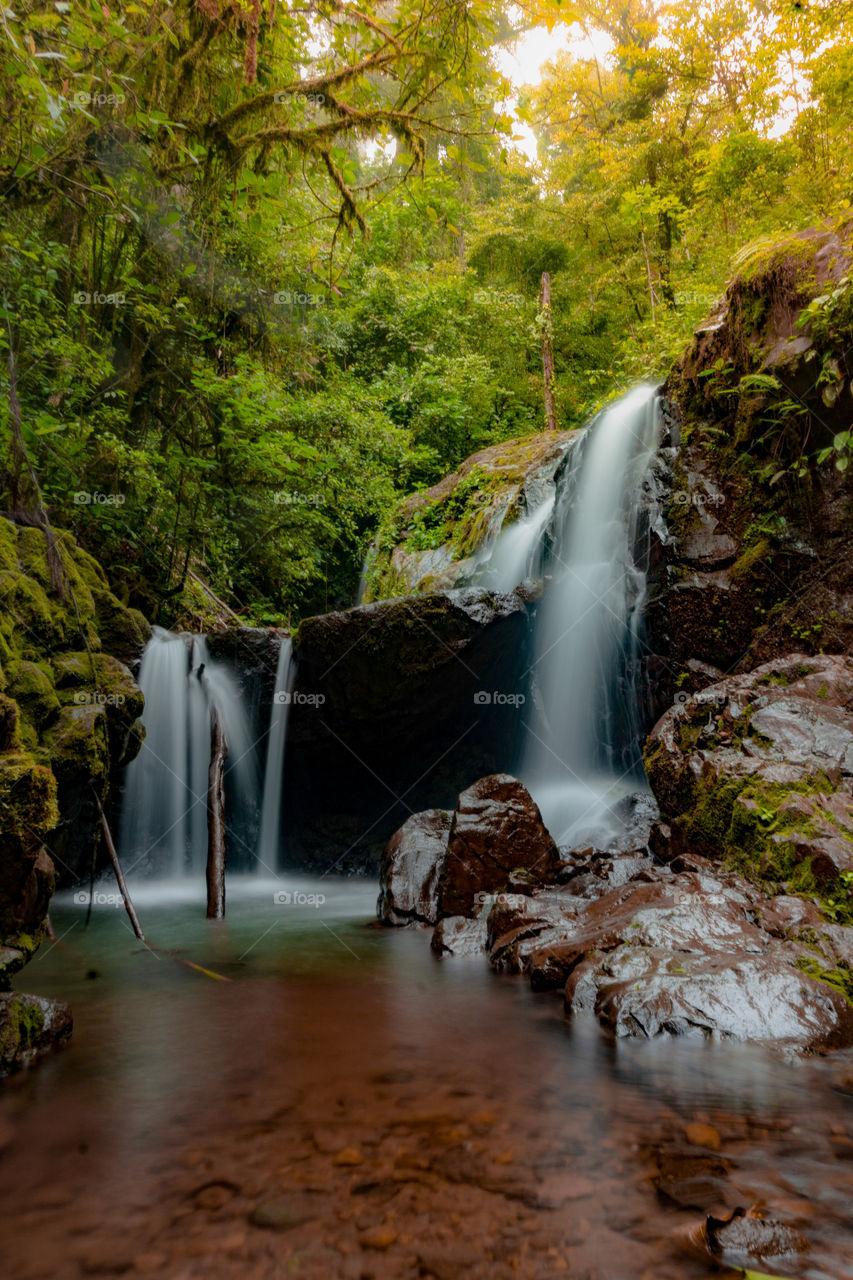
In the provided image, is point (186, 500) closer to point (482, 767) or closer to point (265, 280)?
point (265, 280)

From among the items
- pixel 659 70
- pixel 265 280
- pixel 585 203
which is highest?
pixel 659 70

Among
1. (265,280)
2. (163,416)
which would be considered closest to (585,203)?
(265,280)

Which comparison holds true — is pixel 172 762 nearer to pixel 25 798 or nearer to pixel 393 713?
pixel 393 713

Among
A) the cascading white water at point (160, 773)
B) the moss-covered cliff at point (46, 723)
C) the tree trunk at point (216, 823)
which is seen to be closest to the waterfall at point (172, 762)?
the cascading white water at point (160, 773)

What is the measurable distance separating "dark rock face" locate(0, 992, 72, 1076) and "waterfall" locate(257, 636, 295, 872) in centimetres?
692

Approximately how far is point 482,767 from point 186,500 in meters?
6.11

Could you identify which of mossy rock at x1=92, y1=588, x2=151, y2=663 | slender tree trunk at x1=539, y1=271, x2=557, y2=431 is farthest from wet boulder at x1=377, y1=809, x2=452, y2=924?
slender tree trunk at x1=539, y1=271, x2=557, y2=431

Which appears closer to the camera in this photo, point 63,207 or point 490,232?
point 63,207

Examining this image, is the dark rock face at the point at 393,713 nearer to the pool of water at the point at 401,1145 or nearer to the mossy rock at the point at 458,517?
the mossy rock at the point at 458,517

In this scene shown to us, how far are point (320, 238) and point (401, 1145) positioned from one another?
55.1 ft

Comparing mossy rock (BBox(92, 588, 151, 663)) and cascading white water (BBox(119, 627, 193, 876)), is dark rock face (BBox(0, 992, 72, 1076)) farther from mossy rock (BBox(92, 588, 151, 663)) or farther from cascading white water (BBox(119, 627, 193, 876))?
cascading white water (BBox(119, 627, 193, 876))

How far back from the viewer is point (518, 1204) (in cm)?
214

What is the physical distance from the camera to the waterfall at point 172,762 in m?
9.54

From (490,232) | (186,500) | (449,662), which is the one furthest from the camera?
(490,232)
